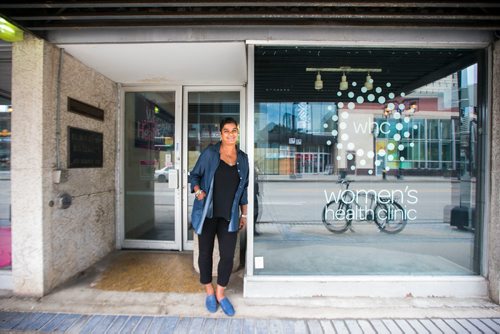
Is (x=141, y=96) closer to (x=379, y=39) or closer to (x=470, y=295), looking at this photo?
(x=379, y=39)

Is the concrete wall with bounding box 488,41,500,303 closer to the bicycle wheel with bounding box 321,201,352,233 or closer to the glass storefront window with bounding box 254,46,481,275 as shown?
the glass storefront window with bounding box 254,46,481,275

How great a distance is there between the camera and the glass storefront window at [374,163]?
3.29 m

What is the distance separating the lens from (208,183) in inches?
110

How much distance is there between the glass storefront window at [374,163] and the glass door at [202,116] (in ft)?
4.44

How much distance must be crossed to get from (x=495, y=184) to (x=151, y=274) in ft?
13.2

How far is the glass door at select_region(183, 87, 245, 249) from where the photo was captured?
447 cm

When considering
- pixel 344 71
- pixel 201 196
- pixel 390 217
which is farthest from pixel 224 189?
pixel 390 217

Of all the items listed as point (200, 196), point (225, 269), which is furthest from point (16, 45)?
point (225, 269)

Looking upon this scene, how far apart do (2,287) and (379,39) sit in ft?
15.9

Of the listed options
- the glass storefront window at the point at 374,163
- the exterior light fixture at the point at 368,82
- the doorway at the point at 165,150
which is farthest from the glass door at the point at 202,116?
the exterior light fixture at the point at 368,82

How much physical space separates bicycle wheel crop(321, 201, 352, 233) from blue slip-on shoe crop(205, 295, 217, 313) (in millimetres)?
1491

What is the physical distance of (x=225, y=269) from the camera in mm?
2871

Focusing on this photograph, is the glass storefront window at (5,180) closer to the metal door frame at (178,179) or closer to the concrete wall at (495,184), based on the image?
the metal door frame at (178,179)

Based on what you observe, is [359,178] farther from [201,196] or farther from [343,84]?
[201,196]
